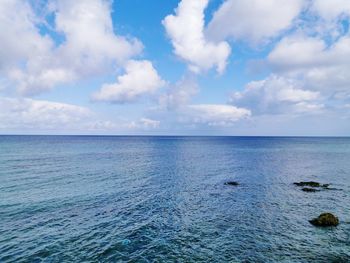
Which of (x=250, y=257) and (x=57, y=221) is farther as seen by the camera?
(x=57, y=221)

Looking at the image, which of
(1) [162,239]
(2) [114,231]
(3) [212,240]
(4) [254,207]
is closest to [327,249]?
(3) [212,240]

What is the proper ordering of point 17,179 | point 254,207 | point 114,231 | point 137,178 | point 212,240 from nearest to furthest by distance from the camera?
1. point 212,240
2. point 114,231
3. point 254,207
4. point 17,179
5. point 137,178

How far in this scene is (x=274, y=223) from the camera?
30.9m

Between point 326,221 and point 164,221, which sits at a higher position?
point 326,221

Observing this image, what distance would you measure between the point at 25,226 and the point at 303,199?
135ft

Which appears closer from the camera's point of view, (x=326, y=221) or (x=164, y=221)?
(x=326, y=221)

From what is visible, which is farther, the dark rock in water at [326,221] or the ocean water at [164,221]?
the dark rock in water at [326,221]

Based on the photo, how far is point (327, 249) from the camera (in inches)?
949

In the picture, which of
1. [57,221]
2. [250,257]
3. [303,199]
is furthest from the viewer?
[303,199]

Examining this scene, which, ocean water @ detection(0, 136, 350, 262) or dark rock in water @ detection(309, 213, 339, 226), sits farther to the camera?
dark rock in water @ detection(309, 213, 339, 226)

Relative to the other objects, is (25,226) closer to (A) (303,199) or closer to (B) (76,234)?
(B) (76,234)

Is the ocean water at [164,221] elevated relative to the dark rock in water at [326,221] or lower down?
lower down

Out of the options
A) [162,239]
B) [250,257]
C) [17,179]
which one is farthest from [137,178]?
[250,257]

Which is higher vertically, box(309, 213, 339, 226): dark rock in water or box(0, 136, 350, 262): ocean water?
box(309, 213, 339, 226): dark rock in water
